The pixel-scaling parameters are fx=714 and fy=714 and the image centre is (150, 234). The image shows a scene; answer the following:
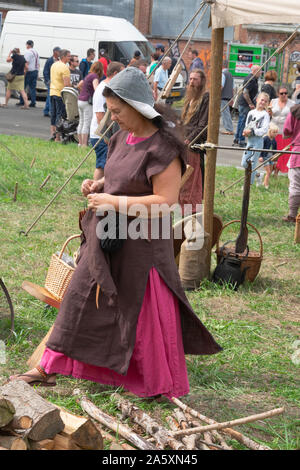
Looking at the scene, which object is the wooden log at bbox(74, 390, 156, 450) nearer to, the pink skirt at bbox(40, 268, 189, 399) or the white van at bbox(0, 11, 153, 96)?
the pink skirt at bbox(40, 268, 189, 399)

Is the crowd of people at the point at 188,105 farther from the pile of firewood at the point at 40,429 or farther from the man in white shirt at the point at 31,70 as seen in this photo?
the pile of firewood at the point at 40,429

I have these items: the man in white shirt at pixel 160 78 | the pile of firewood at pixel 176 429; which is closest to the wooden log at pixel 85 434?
the pile of firewood at pixel 176 429

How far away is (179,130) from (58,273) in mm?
1334

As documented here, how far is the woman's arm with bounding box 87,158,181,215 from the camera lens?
3.58m

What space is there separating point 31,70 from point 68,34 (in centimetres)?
142

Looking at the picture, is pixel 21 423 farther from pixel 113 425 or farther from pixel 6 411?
pixel 113 425

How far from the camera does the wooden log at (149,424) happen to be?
3312mm

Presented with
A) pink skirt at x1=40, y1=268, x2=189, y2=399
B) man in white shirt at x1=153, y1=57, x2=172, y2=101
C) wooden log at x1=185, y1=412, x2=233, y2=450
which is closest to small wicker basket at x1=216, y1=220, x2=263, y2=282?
pink skirt at x1=40, y1=268, x2=189, y2=399

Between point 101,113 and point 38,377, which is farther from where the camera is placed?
point 101,113

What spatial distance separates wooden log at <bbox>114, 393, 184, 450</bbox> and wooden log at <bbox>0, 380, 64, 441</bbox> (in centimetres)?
54

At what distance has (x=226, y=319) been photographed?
546 cm

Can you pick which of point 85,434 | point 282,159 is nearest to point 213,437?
point 85,434

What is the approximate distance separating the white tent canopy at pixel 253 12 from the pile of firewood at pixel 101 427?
11.3 ft
